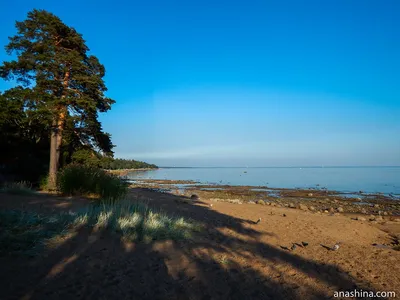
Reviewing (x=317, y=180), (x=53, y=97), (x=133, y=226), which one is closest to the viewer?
(x=133, y=226)

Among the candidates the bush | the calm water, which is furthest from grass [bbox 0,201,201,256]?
the calm water

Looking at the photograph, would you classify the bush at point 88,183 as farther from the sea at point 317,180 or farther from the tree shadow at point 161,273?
the sea at point 317,180

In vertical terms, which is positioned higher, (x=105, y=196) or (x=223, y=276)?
(x=105, y=196)

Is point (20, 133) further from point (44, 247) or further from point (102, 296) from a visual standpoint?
point (102, 296)

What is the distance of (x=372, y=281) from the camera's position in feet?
13.5

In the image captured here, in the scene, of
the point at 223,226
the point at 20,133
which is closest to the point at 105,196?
the point at 223,226

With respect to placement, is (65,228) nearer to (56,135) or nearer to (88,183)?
(88,183)

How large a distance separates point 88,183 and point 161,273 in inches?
279

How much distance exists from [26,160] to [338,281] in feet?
57.5

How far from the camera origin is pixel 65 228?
5.10m

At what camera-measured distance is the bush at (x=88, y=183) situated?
388 inches

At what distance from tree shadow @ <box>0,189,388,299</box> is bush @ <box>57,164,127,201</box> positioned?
189 inches

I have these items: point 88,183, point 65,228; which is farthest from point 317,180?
point 65,228

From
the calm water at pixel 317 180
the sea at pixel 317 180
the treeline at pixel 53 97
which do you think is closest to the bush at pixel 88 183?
the treeline at pixel 53 97
